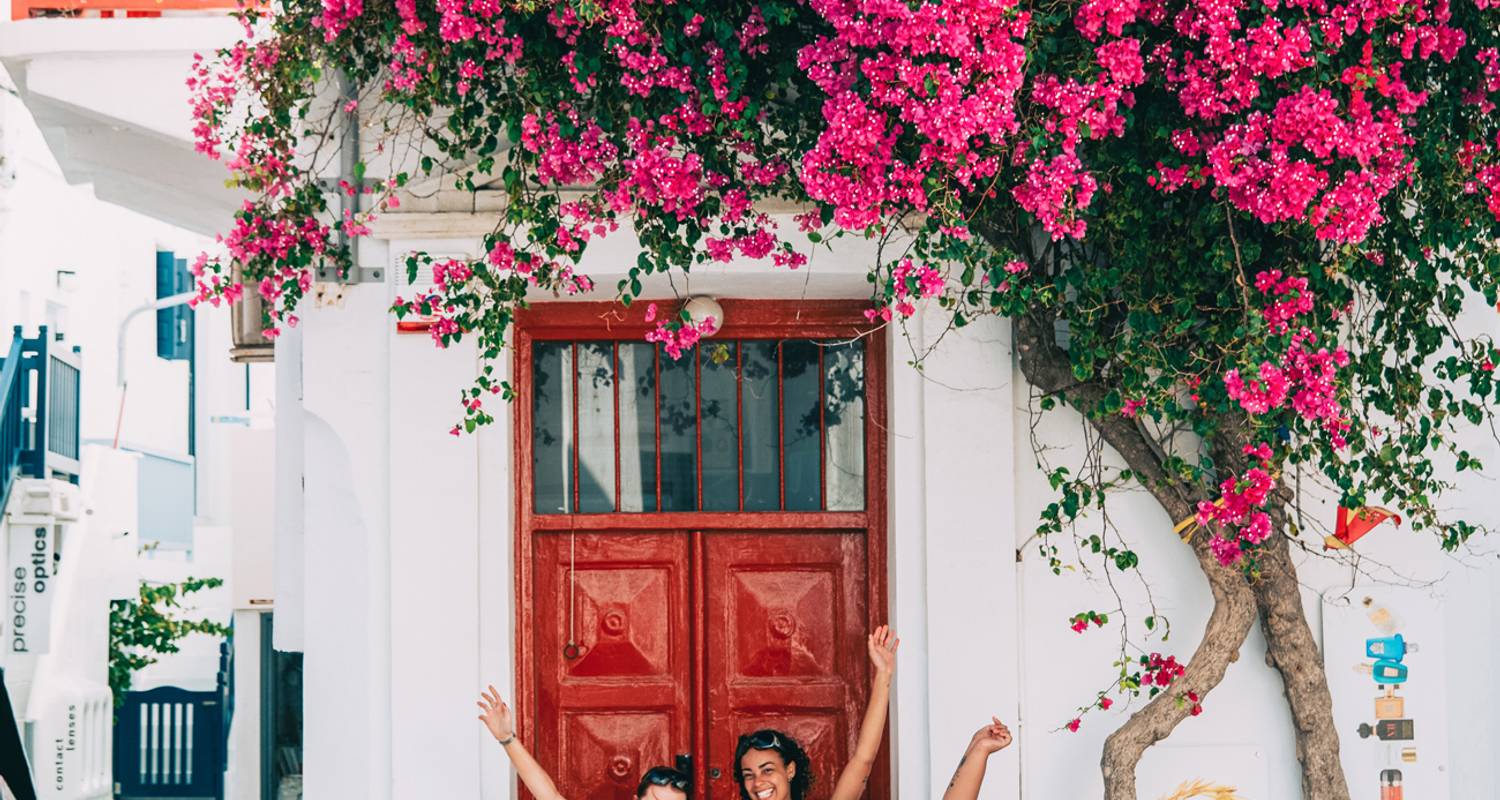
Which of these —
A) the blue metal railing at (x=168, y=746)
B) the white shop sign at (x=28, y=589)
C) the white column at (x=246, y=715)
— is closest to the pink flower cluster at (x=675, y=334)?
the white shop sign at (x=28, y=589)

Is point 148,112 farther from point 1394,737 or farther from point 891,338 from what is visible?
point 1394,737

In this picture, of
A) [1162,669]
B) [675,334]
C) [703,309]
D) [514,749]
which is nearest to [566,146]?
[675,334]

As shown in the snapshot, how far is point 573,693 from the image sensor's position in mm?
7176

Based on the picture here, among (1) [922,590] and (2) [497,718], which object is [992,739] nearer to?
(1) [922,590]

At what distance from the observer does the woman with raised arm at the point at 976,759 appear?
606 cm

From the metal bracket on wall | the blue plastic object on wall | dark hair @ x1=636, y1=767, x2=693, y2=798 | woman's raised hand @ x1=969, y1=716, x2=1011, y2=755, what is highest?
the metal bracket on wall

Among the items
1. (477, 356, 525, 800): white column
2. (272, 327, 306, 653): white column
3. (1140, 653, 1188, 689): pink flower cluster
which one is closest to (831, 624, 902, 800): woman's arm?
(1140, 653, 1188, 689): pink flower cluster

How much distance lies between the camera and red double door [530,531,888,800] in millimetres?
7168

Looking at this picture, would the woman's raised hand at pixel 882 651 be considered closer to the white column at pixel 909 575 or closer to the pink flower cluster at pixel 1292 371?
the white column at pixel 909 575

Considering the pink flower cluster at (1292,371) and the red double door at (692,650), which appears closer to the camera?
the pink flower cluster at (1292,371)

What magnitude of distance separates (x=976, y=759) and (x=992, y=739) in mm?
89

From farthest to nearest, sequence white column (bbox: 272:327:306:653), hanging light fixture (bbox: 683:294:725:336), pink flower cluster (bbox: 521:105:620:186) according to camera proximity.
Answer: white column (bbox: 272:327:306:653)
hanging light fixture (bbox: 683:294:725:336)
pink flower cluster (bbox: 521:105:620:186)

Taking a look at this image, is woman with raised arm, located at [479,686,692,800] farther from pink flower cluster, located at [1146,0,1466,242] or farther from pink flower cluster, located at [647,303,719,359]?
pink flower cluster, located at [1146,0,1466,242]

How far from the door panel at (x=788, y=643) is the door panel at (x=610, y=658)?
0.14 metres
